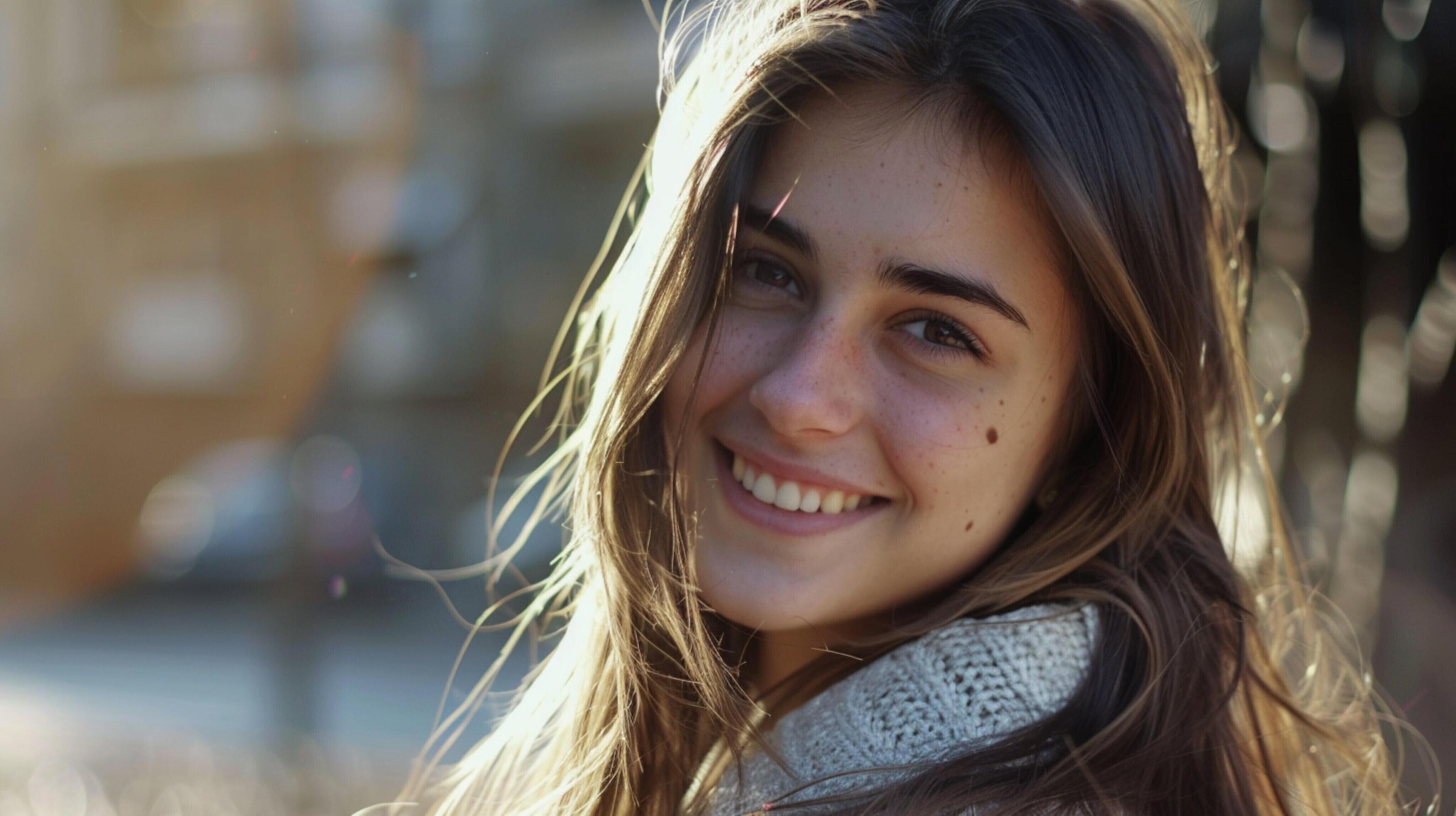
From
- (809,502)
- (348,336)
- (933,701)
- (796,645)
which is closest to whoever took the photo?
(933,701)

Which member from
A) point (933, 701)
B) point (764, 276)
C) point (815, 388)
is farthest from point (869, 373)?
point (933, 701)

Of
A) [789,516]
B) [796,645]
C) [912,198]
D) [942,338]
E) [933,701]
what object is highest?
[912,198]

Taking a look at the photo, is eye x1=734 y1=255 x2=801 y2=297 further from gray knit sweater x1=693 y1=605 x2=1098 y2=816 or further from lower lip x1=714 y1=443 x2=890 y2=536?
gray knit sweater x1=693 y1=605 x2=1098 y2=816

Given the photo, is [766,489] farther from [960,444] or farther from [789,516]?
[960,444]

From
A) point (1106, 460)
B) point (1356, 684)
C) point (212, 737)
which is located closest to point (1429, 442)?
point (1356, 684)

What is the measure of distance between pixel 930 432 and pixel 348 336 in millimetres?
5595

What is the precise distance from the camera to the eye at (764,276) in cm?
143

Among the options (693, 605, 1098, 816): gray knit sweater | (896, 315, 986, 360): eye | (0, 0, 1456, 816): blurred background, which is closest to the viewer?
(693, 605, 1098, 816): gray knit sweater

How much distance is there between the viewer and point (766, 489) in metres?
1.42

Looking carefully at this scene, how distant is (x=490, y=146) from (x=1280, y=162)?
18.5ft

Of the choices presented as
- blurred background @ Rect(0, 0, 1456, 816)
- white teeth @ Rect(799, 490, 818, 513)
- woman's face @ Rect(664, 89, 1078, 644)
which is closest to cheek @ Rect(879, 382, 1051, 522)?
woman's face @ Rect(664, 89, 1078, 644)

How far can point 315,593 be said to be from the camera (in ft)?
13.7

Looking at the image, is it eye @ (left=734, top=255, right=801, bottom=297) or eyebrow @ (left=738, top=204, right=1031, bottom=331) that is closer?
eyebrow @ (left=738, top=204, right=1031, bottom=331)

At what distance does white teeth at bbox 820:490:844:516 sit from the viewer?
142 centimetres
